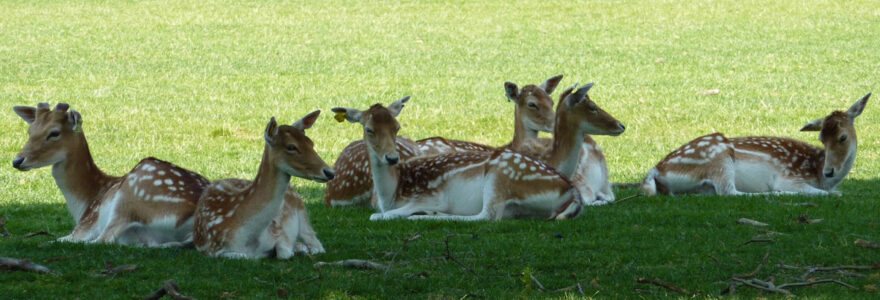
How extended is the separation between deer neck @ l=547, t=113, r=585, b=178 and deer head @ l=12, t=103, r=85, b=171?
3773 mm

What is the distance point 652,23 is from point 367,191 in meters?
19.5

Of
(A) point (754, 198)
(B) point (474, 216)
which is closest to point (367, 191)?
(B) point (474, 216)

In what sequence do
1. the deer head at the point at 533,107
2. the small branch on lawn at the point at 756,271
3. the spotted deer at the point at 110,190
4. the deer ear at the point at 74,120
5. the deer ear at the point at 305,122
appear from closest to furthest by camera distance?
the small branch on lawn at the point at 756,271 < the deer ear at the point at 305,122 < the spotted deer at the point at 110,190 < the deer ear at the point at 74,120 < the deer head at the point at 533,107

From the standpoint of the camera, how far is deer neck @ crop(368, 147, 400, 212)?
924 cm

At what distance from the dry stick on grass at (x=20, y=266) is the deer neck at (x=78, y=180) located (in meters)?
1.51

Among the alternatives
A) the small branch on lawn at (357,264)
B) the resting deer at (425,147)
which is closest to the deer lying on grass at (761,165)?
the resting deer at (425,147)

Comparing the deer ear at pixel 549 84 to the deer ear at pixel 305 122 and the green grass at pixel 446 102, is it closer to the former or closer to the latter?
the green grass at pixel 446 102

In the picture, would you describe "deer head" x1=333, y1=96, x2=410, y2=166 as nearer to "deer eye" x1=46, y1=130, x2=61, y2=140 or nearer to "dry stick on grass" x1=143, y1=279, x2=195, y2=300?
"deer eye" x1=46, y1=130, x2=61, y2=140

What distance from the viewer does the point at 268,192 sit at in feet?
23.0

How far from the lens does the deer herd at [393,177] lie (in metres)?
7.16

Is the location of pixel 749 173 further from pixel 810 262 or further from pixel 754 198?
pixel 810 262

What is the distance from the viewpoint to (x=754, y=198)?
32.8ft

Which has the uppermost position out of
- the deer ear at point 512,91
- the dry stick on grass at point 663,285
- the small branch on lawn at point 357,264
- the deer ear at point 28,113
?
the deer ear at point 28,113

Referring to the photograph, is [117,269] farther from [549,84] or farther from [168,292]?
[549,84]
